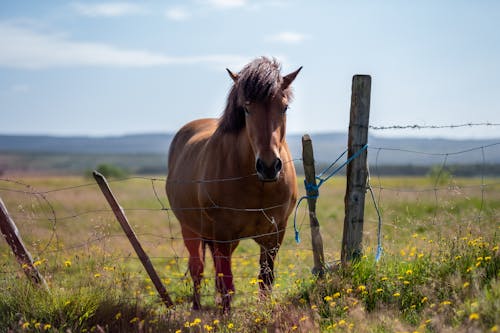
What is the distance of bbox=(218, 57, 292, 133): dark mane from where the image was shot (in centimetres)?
530

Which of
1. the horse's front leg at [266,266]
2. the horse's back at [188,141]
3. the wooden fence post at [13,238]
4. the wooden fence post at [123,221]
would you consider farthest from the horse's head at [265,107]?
the wooden fence post at [13,238]

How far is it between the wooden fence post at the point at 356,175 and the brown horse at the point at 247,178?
71cm

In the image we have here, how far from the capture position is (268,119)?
17.1ft

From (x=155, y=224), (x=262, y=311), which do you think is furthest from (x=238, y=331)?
(x=155, y=224)

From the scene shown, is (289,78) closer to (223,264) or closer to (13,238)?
(223,264)

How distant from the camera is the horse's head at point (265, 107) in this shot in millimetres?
4907

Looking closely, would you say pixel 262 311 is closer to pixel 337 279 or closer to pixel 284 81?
A: pixel 337 279

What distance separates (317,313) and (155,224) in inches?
539

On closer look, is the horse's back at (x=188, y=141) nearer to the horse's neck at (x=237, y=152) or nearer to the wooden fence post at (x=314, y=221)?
the horse's neck at (x=237, y=152)

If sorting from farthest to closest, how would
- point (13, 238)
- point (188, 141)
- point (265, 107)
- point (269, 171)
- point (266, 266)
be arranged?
point (188, 141) → point (266, 266) → point (13, 238) → point (265, 107) → point (269, 171)

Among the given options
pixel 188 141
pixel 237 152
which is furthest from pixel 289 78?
pixel 188 141

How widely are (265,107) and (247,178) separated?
830 millimetres

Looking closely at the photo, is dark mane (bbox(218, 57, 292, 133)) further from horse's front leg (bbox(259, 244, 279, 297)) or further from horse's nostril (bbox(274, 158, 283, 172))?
horse's front leg (bbox(259, 244, 279, 297))

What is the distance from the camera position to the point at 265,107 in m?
5.29
